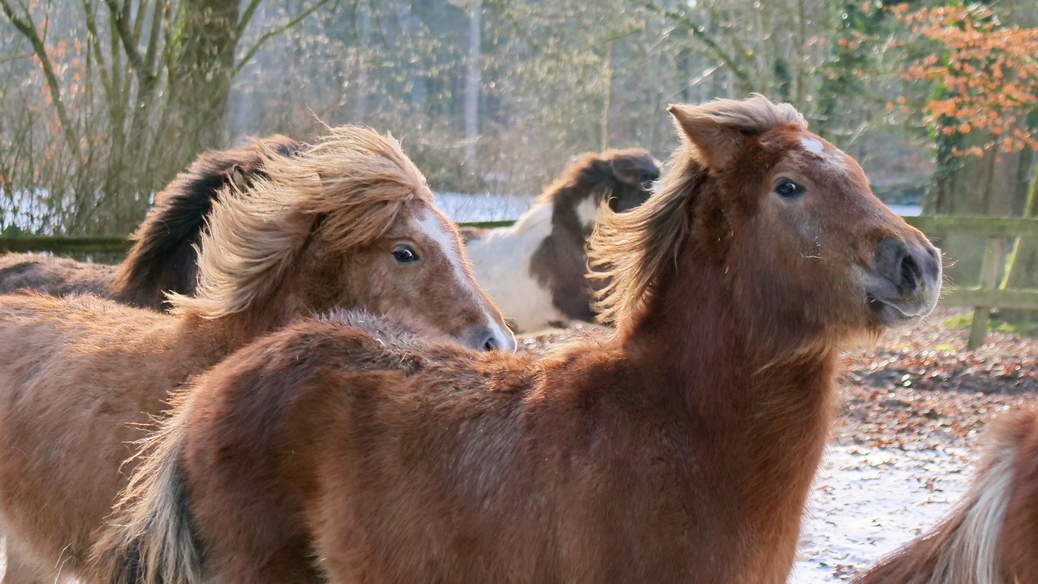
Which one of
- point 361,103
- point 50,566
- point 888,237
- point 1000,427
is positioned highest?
point 361,103

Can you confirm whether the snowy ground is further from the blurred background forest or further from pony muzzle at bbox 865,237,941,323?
the blurred background forest

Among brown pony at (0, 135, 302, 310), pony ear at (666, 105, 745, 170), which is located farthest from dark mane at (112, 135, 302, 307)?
pony ear at (666, 105, 745, 170)

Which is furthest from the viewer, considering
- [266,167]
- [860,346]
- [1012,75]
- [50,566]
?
[1012,75]

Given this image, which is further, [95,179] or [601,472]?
[95,179]

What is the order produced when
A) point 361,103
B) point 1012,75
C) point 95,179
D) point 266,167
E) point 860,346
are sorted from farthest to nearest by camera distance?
point 361,103
point 1012,75
point 95,179
point 266,167
point 860,346

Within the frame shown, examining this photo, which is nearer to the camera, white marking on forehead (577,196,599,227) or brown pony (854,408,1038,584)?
brown pony (854,408,1038,584)

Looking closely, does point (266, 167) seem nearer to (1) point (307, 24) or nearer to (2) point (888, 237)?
(2) point (888, 237)

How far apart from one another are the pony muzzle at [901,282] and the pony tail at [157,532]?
2.11 metres

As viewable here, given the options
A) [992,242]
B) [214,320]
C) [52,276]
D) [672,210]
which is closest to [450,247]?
[214,320]

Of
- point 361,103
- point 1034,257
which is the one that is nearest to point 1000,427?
point 1034,257

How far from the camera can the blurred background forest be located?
10031mm

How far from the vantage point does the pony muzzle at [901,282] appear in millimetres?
2598

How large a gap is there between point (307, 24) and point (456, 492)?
27471 millimetres

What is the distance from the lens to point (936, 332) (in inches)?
544
